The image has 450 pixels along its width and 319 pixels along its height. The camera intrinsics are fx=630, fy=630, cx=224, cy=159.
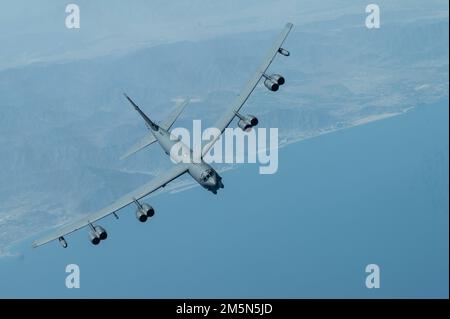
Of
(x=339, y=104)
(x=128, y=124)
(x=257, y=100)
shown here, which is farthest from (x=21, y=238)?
(x=339, y=104)

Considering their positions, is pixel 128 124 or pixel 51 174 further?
pixel 128 124

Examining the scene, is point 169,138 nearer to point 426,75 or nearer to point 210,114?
point 210,114

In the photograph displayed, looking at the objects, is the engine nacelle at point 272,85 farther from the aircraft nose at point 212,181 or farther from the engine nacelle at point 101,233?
the engine nacelle at point 101,233

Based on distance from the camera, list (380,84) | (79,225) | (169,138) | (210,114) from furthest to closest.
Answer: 1. (380,84)
2. (210,114)
3. (169,138)
4. (79,225)

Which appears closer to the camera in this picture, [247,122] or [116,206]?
[116,206]

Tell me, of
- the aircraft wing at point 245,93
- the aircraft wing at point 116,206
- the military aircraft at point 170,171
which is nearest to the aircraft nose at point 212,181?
the military aircraft at point 170,171

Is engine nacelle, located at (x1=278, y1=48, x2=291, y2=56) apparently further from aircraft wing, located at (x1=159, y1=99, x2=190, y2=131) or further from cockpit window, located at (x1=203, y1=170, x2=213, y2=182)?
cockpit window, located at (x1=203, y1=170, x2=213, y2=182)

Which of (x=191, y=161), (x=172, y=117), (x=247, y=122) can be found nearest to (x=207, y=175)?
(x=191, y=161)

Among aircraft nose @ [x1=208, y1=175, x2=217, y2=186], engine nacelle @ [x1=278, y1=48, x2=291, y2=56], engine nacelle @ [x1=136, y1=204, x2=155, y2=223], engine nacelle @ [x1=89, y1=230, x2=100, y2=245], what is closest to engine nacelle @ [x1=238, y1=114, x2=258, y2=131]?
engine nacelle @ [x1=278, y1=48, x2=291, y2=56]

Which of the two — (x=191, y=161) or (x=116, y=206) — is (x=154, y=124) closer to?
(x=191, y=161)
